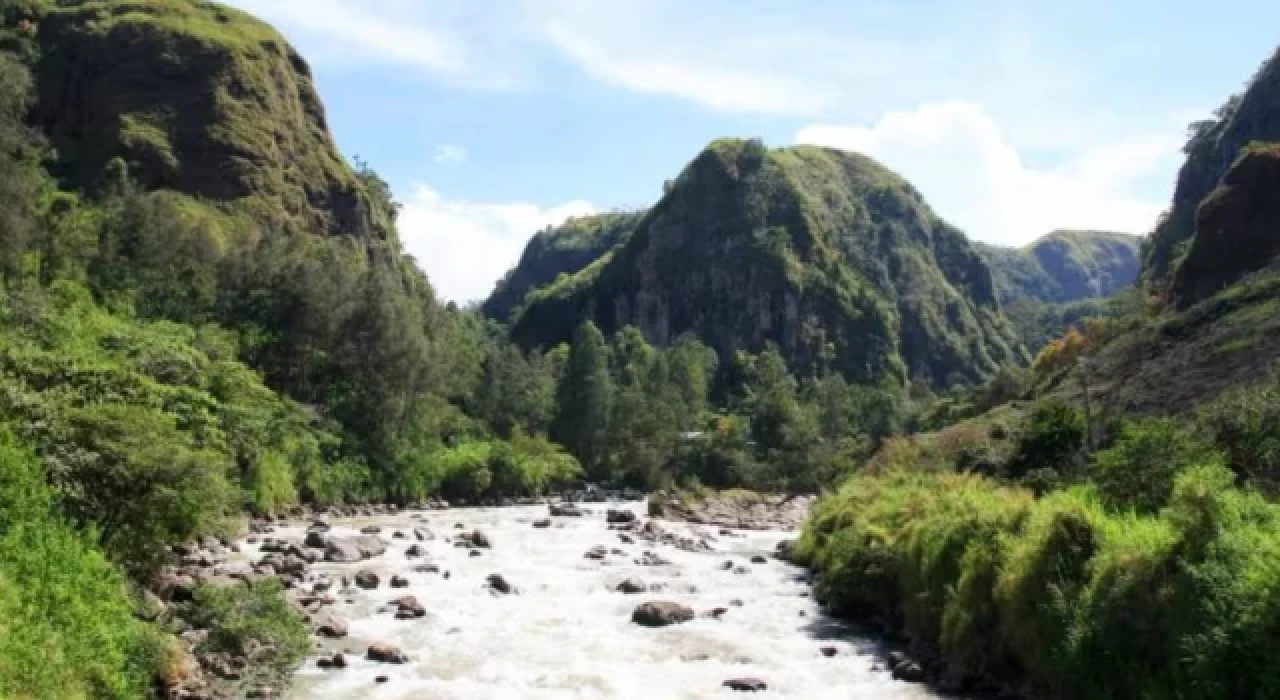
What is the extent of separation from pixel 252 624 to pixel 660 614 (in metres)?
12.1

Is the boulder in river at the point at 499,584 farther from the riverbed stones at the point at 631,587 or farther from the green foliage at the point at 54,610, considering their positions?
the green foliage at the point at 54,610

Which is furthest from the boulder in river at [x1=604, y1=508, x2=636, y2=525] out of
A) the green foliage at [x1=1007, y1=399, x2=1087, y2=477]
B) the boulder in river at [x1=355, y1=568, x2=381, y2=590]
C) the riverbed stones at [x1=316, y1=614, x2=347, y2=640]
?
the riverbed stones at [x1=316, y1=614, x2=347, y2=640]

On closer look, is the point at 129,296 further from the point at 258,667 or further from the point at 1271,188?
the point at 1271,188

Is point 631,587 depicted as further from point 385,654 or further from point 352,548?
point 385,654

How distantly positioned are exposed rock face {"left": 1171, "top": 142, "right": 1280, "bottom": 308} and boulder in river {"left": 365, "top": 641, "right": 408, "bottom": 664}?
Answer: 66.9 m

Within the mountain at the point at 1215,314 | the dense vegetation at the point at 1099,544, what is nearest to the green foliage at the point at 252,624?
the dense vegetation at the point at 1099,544

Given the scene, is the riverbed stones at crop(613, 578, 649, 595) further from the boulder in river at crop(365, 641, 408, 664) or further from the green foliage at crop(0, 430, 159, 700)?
the green foliage at crop(0, 430, 159, 700)

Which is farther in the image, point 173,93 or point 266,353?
point 173,93

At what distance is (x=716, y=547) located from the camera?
5216cm

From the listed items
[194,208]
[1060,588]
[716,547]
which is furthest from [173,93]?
[1060,588]

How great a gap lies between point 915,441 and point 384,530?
33674mm

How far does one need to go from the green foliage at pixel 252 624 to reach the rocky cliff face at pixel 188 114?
10205 centimetres

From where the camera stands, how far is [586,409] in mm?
104500

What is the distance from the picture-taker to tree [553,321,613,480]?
10431 cm
